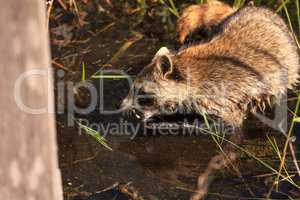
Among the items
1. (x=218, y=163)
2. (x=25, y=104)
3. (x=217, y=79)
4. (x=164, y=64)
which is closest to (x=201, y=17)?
(x=217, y=79)

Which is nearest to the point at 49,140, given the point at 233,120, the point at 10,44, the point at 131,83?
the point at 10,44

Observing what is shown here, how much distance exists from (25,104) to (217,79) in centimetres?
372

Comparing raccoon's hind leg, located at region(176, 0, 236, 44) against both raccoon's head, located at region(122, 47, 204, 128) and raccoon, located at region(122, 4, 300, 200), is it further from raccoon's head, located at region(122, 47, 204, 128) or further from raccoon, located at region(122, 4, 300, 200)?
raccoon's head, located at region(122, 47, 204, 128)

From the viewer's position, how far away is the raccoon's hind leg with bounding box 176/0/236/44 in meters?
6.48

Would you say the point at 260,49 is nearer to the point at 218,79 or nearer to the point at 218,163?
the point at 218,79

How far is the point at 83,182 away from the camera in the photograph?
4.87 m

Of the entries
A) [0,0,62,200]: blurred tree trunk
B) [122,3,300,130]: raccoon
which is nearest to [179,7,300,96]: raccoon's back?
[122,3,300,130]: raccoon

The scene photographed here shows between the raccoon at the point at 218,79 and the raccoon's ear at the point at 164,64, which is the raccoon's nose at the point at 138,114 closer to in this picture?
the raccoon at the point at 218,79

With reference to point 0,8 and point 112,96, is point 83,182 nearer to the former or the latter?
point 112,96

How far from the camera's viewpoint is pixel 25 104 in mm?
2117

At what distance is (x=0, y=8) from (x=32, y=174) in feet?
1.98

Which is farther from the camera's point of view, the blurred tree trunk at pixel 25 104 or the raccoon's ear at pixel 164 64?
the raccoon's ear at pixel 164 64

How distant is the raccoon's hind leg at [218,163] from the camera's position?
15.4 ft

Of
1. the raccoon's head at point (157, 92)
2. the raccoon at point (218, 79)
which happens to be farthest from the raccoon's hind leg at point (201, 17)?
the raccoon's head at point (157, 92)
